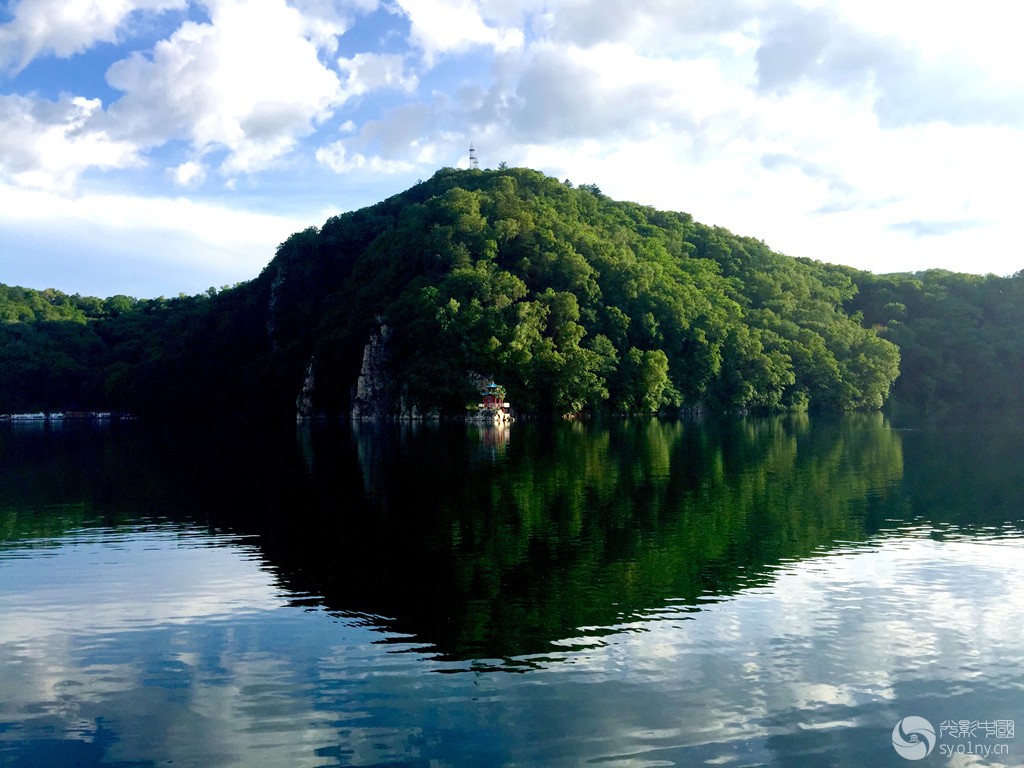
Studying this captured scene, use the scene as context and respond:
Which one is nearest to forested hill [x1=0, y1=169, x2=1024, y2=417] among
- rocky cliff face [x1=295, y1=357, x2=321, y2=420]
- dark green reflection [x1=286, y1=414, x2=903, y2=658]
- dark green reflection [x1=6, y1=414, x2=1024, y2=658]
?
rocky cliff face [x1=295, y1=357, x2=321, y2=420]

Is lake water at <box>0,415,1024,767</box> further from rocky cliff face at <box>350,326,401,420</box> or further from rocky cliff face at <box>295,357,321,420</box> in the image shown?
rocky cliff face at <box>295,357,321,420</box>

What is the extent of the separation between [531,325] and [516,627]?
94.8 meters

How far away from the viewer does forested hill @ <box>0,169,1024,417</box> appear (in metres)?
112

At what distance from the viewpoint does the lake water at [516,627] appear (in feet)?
36.9

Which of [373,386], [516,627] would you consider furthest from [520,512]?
[373,386]

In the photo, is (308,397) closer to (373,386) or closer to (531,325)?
(373,386)

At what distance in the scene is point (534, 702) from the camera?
12.2 metres

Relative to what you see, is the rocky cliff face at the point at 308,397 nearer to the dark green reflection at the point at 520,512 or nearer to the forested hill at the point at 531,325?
the forested hill at the point at 531,325

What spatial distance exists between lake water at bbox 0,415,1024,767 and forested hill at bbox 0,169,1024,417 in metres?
77.2

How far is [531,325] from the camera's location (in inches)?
4323

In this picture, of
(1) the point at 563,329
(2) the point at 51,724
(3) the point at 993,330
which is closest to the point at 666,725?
(2) the point at 51,724

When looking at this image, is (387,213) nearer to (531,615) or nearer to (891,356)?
(891,356)

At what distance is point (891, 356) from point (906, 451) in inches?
3371

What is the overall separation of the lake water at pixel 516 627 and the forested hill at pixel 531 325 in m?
77.2
